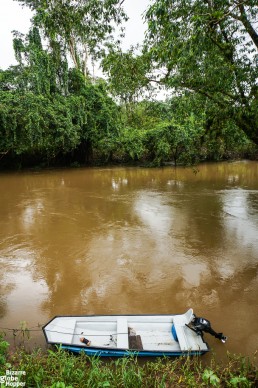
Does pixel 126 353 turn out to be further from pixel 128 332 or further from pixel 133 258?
pixel 133 258

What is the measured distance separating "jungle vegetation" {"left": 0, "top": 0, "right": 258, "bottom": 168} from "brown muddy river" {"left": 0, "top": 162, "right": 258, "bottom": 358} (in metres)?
2.99

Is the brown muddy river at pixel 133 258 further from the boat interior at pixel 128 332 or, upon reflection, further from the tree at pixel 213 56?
the tree at pixel 213 56

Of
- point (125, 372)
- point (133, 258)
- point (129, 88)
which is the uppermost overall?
point (129, 88)

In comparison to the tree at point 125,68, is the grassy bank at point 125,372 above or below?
below

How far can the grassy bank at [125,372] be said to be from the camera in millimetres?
2594

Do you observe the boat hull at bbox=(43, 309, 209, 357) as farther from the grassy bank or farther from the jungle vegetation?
the jungle vegetation

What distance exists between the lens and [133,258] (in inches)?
244

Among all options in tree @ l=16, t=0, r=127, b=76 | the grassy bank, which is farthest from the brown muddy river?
tree @ l=16, t=0, r=127, b=76

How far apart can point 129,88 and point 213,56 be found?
2.69 m

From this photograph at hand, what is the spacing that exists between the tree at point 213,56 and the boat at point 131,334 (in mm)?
4100

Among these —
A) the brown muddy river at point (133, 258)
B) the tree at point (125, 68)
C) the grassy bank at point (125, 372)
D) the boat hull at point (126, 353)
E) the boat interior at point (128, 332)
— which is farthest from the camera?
the tree at point (125, 68)

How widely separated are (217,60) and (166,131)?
16160mm

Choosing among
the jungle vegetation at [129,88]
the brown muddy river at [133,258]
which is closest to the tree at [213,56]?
the jungle vegetation at [129,88]

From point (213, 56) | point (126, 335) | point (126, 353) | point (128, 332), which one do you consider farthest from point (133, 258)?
point (213, 56)
